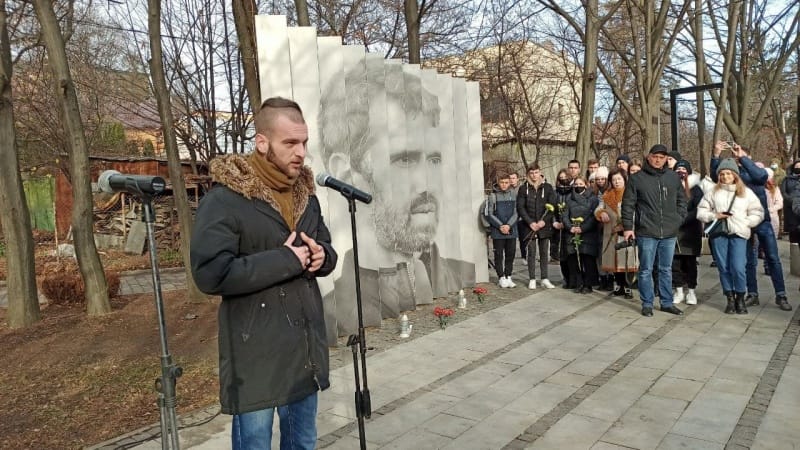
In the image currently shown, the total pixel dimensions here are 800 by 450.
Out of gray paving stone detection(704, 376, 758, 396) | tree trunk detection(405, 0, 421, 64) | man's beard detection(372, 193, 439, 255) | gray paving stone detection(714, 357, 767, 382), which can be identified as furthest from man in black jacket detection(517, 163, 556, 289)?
tree trunk detection(405, 0, 421, 64)

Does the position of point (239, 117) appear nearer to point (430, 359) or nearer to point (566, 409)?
point (430, 359)

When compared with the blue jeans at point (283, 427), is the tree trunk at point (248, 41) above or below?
above

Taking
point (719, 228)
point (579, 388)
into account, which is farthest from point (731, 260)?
point (579, 388)

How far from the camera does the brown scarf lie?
2.55 m

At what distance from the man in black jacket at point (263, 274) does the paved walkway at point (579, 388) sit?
164 cm

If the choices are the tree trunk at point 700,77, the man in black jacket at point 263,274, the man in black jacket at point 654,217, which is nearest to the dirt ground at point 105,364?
the man in black jacket at point 654,217

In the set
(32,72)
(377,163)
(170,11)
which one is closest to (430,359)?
(377,163)

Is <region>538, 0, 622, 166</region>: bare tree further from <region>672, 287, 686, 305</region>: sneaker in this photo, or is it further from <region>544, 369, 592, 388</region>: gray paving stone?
<region>544, 369, 592, 388</region>: gray paving stone

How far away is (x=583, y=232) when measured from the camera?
27.9 ft

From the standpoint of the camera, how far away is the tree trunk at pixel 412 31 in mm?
12297

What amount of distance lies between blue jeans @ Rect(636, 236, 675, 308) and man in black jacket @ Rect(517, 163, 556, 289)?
1.98 metres

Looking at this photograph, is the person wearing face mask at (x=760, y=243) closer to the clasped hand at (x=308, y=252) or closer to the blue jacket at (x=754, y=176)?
the blue jacket at (x=754, y=176)

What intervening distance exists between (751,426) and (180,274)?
13268mm

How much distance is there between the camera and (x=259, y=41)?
6.09m
